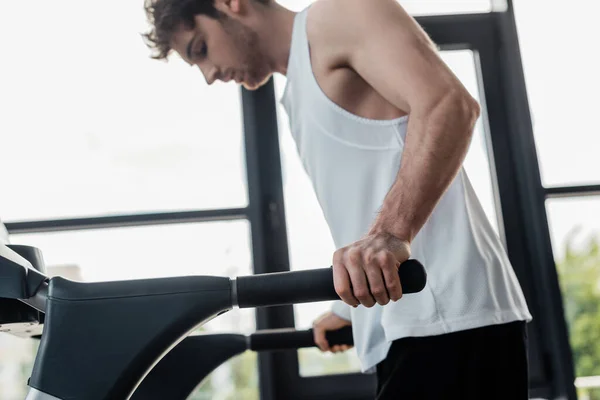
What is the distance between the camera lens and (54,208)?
190cm

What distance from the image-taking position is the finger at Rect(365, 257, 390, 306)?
2.34ft

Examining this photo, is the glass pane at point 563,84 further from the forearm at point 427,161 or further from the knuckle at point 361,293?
the knuckle at point 361,293

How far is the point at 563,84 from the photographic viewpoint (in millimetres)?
2166

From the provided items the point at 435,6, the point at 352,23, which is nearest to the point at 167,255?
the point at 352,23

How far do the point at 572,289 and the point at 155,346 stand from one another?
5.47 ft

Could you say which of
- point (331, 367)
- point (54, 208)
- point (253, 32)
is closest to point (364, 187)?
point (253, 32)

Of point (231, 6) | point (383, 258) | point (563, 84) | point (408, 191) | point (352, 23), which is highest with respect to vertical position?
point (563, 84)

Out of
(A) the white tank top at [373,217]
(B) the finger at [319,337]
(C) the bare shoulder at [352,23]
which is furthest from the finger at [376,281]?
(B) the finger at [319,337]

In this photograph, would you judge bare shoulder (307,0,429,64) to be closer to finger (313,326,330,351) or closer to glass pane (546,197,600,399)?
finger (313,326,330,351)

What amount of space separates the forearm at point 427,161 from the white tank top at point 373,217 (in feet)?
0.39

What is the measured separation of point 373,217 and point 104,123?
45.1 inches

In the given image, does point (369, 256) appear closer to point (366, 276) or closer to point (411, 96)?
point (366, 276)

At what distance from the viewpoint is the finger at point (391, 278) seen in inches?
27.7

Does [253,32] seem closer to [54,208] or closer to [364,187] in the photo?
[364,187]
